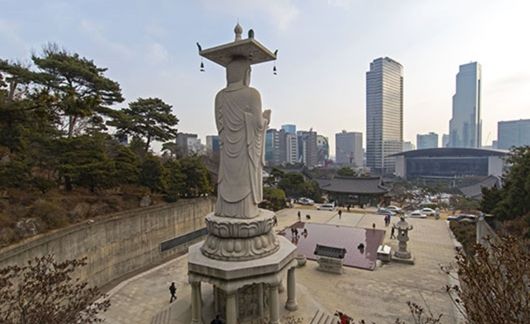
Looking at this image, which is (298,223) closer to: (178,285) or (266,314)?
(178,285)

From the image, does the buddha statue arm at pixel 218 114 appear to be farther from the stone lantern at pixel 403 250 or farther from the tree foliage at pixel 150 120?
the tree foliage at pixel 150 120

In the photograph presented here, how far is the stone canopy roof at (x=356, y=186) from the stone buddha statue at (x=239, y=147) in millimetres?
29512

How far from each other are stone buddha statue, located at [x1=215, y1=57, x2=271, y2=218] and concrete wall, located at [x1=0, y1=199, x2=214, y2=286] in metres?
7.18

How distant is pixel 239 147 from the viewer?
912 centimetres

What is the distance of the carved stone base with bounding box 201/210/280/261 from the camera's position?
27.9 feet

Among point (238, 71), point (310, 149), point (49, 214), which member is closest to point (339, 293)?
point (238, 71)

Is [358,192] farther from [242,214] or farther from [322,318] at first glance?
[242,214]

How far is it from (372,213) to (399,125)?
319 feet

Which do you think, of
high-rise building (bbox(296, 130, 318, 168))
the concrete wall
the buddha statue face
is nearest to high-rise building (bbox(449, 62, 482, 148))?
high-rise building (bbox(296, 130, 318, 168))

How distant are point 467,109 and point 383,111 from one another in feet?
320

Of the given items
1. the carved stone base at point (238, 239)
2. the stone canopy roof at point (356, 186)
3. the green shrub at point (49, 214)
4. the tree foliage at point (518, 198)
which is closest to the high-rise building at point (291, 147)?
the stone canopy roof at point (356, 186)

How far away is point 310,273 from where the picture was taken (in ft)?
46.3

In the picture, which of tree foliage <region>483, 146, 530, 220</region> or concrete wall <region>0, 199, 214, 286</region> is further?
tree foliage <region>483, 146, 530, 220</region>

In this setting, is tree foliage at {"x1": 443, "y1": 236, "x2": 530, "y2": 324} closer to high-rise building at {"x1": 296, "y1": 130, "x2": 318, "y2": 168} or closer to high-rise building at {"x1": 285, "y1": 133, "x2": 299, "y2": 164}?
high-rise building at {"x1": 296, "y1": 130, "x2": 318, "y2": 168}
